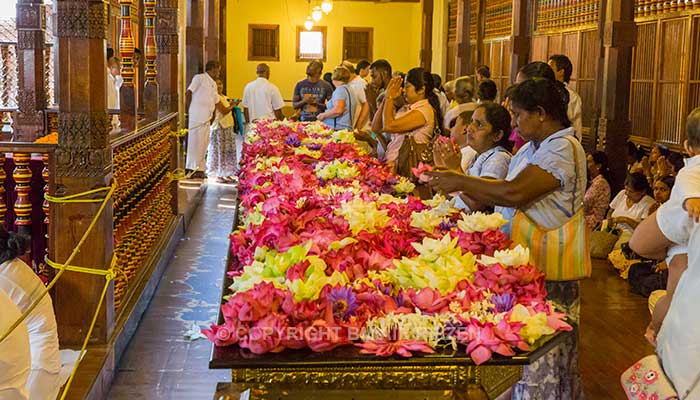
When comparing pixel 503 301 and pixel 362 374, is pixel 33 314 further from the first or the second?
pixel 503 301

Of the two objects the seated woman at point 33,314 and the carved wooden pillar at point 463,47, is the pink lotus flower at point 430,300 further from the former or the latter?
the carved wooden pillar at point 463,47

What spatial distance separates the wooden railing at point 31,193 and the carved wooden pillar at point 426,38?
1211 centimetres

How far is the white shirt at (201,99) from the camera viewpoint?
12.1 m

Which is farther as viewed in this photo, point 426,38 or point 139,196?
point 426,38

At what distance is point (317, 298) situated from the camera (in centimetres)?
266

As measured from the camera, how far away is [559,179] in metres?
3.59

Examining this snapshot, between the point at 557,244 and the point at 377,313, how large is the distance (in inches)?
46.8

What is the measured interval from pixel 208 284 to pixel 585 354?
2.85 m

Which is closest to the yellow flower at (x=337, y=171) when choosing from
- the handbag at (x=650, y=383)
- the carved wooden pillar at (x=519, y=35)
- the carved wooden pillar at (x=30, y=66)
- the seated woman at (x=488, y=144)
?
the seated woman at (x=488, y=144)

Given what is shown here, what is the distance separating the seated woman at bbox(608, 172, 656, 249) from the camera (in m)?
7.82

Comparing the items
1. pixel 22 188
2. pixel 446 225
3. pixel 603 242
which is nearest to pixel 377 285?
pixel 446 225

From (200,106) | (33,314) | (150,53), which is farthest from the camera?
(200,106)

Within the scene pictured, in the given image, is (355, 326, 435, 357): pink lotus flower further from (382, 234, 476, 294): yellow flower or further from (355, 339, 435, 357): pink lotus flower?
(382, 234, 476, 294): yellow flower

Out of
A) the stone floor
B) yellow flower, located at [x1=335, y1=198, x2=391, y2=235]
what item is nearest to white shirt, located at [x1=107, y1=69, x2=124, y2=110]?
the stone floor
